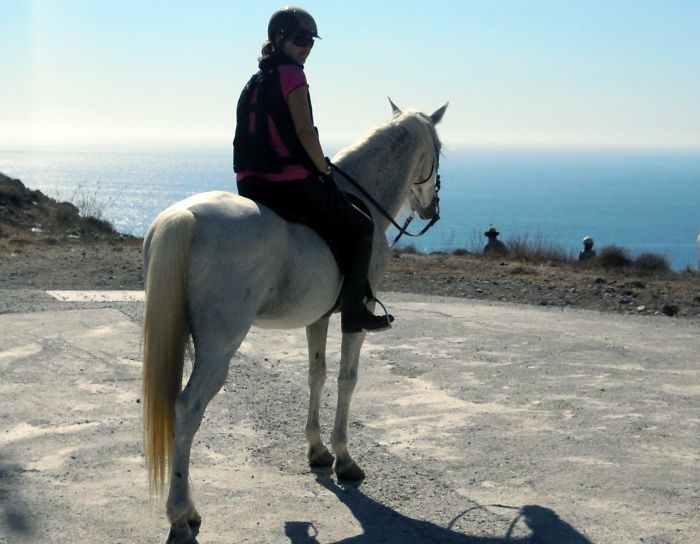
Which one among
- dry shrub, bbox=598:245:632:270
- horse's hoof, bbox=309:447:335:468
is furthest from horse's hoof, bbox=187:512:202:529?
dry shrub, bbox=598:245:632:270

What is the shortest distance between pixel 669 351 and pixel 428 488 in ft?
16.8

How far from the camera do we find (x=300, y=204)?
5.25 metres

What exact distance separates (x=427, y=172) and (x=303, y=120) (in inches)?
68.2

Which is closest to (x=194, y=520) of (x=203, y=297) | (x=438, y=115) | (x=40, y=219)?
(x=203, y=297)

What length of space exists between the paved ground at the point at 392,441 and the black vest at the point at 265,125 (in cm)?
201

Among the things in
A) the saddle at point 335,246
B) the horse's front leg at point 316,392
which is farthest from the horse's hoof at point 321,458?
the saddle at point 335,246

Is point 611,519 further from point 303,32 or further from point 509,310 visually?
point 509,310

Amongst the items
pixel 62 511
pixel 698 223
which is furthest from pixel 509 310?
pixel 698 223

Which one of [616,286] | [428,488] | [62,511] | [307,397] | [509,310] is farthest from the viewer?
[616,286]

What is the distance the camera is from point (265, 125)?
518cm

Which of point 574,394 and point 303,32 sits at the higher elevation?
point 303,32

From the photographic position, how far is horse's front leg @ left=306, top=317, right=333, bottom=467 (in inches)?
237

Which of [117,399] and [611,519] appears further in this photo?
[117,399]

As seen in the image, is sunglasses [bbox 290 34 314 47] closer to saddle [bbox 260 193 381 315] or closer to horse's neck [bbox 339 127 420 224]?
saddle [bbox 260 193 381 315]
